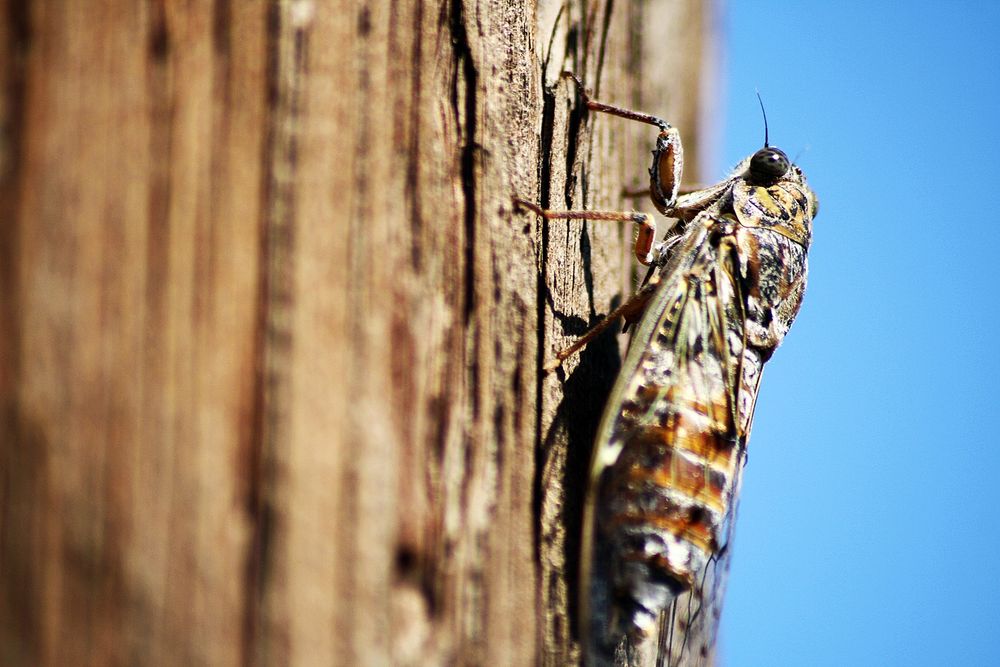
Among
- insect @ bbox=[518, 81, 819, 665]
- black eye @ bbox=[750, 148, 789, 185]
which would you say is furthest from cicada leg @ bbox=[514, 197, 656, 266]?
black eye @ bbox=[750, 148, 789, 185]

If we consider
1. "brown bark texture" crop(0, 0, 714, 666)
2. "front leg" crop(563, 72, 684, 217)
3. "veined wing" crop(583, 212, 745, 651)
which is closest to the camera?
"brown bark texture" crop(0, 0, 714, 666)

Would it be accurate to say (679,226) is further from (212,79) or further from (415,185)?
(212,79)

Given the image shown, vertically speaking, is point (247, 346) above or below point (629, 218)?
below

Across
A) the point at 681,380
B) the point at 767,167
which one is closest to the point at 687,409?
the point at 681,380

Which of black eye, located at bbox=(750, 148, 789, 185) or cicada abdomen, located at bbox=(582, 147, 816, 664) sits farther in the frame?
black eye, located at bbox=(750, 148, 789, 185)

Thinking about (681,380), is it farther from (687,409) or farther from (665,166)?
(665,166)

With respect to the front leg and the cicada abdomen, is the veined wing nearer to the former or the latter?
the cicada abdomen

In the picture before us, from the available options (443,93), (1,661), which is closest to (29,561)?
(1,661)

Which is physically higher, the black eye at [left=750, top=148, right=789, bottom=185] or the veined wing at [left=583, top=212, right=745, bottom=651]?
the black eye at [left=750, top=148, right=789, bottom=185]

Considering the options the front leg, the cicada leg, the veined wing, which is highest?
the front leg
